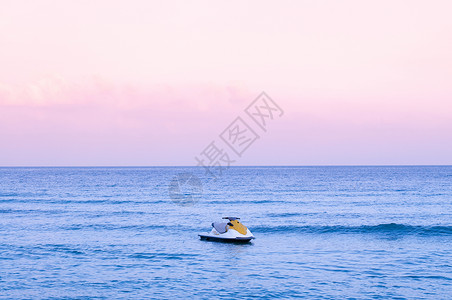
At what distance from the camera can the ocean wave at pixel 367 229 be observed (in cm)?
3791

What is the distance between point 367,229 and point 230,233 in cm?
1379

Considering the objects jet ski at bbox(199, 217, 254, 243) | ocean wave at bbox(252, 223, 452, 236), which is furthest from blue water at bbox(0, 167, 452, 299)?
jet ski at bbox(199, 217, 254, 243)

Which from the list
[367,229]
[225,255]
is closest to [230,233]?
[225,255]

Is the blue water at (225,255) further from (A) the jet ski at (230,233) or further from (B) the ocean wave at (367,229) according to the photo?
(A) the jet ski at (230,233)

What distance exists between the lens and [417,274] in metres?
24.1

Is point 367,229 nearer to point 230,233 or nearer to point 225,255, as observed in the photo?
point 230,233

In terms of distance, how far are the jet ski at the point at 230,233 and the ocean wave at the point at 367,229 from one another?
6.37 metres

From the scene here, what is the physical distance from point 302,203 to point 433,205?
1651cm

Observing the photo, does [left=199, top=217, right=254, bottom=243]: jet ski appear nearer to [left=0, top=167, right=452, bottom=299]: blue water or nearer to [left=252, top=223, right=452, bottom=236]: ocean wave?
[left=0, top=167, right=452, bottom=299]: blue water

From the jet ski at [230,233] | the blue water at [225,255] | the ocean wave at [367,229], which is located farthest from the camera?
the ocean wave at [367,229]

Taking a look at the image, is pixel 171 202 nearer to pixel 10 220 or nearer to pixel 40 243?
pixel 10 220

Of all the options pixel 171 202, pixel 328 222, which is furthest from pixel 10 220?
pixel 328 222

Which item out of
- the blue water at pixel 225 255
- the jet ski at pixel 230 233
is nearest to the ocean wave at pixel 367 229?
the blue water at pixel 225 255

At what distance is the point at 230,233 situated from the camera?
32.8 m
